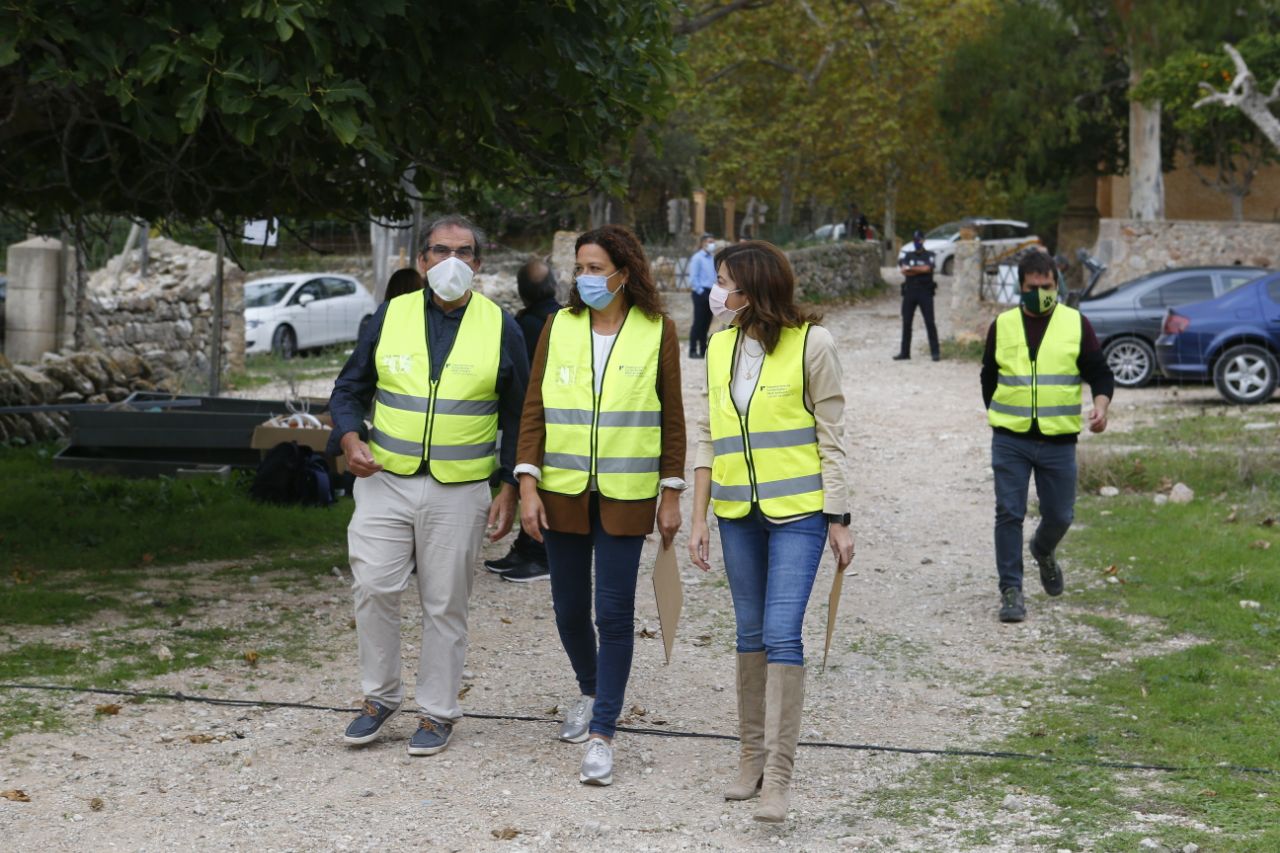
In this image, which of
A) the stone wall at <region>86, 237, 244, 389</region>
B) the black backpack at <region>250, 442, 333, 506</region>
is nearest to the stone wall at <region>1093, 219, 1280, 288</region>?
the stone wall at <region>86, 237, 244, 389</region>

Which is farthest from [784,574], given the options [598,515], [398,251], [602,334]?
[398,251]

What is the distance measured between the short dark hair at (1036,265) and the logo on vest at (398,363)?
12.4 ft

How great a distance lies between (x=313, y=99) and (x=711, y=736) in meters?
3.18

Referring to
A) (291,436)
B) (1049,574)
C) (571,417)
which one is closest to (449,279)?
(571,417)

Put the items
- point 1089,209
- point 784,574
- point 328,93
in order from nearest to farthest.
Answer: point 784,574, point 328,93, point 1089,209

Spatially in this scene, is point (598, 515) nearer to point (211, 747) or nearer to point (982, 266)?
point (211, 747)

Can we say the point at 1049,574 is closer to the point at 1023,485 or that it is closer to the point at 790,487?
the point at 1023,485

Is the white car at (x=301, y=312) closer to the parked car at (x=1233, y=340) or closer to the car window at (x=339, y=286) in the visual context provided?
the car window at (x=339, y=286)

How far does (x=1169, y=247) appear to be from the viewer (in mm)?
26438

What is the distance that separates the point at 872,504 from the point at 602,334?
7.42 m

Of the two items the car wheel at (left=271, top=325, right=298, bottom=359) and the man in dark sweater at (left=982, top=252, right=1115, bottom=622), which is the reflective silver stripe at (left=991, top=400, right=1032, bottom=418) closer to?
the man in dark sweater at (left=982, top=252, right=1115, bottom=622)

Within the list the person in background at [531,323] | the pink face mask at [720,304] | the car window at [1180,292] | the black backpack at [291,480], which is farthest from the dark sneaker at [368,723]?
the car window at [1180,292]

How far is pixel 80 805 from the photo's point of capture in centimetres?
568

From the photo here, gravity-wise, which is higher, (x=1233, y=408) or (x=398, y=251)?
(x=398, y=251)
